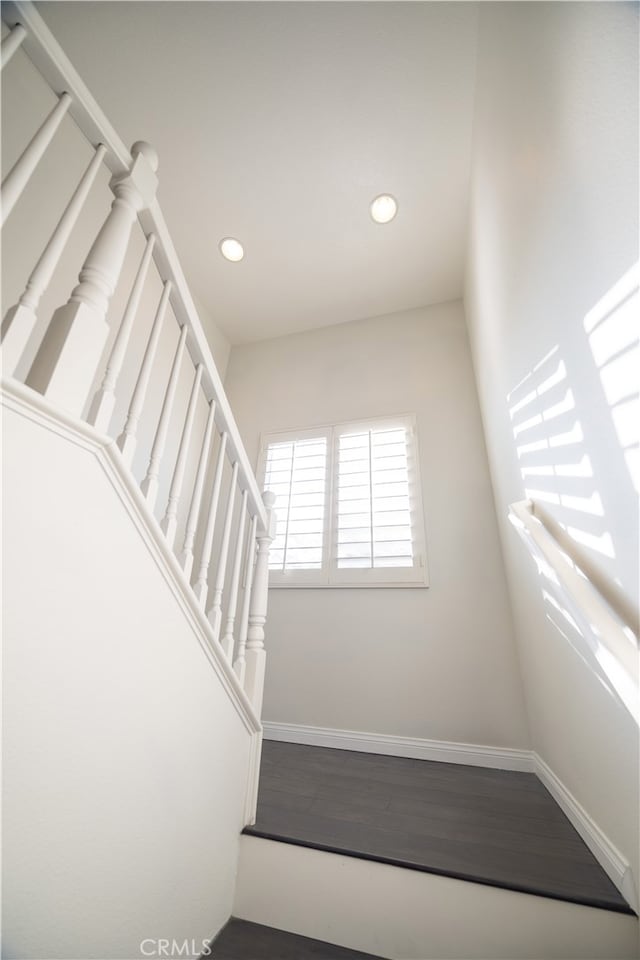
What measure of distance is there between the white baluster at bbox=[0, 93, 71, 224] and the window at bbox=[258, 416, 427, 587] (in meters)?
2.08

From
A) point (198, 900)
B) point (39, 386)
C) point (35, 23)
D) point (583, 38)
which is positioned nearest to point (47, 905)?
point (198, 900)

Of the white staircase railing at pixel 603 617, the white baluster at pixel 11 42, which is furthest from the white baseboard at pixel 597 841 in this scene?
the white baluster at pixel 11 42

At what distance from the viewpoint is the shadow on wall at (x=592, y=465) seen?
0.72m

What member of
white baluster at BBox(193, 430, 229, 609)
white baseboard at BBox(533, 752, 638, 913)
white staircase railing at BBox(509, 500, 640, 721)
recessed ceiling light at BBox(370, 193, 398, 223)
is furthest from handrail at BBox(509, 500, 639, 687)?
recessed ceiling light at BBox(370, 193, 398, 223)

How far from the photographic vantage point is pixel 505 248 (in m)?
1.53

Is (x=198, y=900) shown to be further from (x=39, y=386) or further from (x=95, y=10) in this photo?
(x=95, y=10)

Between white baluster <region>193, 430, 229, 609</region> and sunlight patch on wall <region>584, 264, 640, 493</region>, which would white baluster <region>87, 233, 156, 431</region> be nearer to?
white baluster <region>193, 430, 229, 609</region>

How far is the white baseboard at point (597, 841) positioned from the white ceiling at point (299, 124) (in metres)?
3.09

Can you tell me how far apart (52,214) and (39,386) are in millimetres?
1551

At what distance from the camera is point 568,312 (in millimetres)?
983

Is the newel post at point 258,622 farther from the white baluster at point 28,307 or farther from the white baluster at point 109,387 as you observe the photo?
the white baluster at point 28,307

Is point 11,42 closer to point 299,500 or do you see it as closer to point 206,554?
point 206,554

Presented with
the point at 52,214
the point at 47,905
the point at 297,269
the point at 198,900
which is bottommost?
the point at 198,900

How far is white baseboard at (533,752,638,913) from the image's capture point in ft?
2.83
